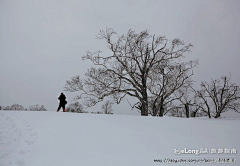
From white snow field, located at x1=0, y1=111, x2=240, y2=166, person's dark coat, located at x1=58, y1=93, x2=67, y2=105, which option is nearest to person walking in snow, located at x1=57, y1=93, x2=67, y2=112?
person's dark coat, located at x1=58, y1=93, x2=67, y2=105

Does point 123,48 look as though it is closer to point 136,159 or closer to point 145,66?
point 145,66

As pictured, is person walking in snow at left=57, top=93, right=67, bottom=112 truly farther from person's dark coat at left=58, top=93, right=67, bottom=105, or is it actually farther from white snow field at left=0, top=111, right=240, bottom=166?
white snow field at left=0, top=111, right=240, bottom=166

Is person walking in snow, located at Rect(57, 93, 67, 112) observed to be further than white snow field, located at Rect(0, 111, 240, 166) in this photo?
Yes

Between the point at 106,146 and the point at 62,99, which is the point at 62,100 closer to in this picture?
the point at 62,99

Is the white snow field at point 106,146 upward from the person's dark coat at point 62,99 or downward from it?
downward

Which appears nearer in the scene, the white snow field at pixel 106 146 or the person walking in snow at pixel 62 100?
the white snow field at pixel 106 146

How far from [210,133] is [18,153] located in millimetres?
5835

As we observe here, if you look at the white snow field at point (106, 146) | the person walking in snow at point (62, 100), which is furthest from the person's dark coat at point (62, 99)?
the white snow field at point (106, 146)

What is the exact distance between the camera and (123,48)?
1625 centimetres

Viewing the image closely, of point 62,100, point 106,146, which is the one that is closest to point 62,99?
point 62,100

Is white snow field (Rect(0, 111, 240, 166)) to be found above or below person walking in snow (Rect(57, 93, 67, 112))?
below

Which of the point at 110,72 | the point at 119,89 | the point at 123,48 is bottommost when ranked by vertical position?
the point at 119,89

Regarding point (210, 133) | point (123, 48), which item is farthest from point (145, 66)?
point (210, 133)

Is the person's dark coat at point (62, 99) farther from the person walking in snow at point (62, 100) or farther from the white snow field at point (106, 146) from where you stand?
the white snow field at point (106, 146)
